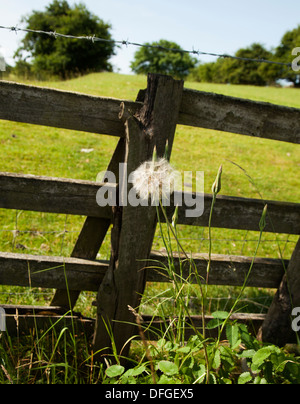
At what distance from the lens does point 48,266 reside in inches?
94.4

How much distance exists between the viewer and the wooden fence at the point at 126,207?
2.06m

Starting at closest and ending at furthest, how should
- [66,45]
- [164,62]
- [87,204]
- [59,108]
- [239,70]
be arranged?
1. [59,108]
2. [87,204]
3. [66,45]
4. [239,70]
5. [164,62]

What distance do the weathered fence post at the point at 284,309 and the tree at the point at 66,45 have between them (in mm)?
36697

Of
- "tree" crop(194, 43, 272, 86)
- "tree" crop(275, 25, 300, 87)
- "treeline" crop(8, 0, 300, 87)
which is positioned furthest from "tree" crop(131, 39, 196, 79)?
"tree" crop(275, 25, 300, 87)

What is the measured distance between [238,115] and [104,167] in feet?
16.5

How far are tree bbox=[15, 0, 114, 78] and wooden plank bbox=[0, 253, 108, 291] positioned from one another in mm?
36548

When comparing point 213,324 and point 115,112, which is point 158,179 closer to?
point 115,112

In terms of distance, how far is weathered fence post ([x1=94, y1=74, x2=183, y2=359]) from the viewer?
2068 mm

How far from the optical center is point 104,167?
7.03 metres

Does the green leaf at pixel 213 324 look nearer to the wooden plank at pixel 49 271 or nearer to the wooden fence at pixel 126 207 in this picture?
the wooden fence at pixel 126 207

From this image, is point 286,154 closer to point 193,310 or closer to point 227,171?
point 227,171

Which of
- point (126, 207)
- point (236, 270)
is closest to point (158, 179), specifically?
point (126, 207)
